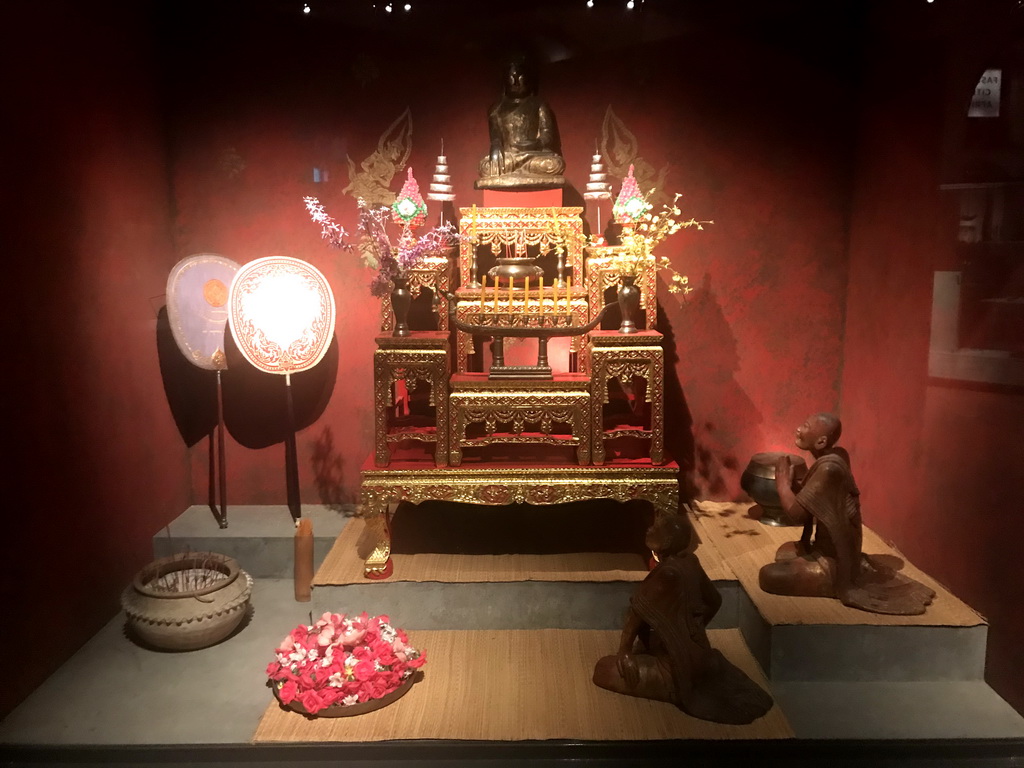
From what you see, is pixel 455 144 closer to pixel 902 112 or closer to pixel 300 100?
pixel 300 100

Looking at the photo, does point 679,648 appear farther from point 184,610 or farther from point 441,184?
point 441,184

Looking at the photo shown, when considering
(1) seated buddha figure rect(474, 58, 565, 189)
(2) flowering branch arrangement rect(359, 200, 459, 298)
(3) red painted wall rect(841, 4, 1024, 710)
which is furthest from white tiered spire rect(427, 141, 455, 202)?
(3) red painted wall rect(841, 4, 1024, 710)

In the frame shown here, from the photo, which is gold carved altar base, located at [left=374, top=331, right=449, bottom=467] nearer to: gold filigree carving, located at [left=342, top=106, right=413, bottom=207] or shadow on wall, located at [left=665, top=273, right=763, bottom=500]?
gold filigree carving, located at [left=342, top=106, right=413, bottom=207]

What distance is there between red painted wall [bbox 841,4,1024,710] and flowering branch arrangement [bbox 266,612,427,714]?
2.29 meters

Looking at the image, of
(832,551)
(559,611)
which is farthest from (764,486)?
(559,611)

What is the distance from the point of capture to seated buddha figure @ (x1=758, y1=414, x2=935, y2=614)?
3701 mm

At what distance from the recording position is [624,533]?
4.58m

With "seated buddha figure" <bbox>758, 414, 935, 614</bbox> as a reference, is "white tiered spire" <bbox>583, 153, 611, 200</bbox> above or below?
above

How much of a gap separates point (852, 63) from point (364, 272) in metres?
2.79

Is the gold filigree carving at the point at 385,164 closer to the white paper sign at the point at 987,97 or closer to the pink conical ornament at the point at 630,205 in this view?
the pink conical ornament at the point at 630,205

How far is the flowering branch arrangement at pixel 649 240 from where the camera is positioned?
4.14m

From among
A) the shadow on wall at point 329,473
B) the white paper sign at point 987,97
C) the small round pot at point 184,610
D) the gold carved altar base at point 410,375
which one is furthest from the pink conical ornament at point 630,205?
the small round pot at point 184,610

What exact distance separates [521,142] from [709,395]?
173 cm

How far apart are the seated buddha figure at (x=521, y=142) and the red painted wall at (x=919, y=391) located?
1.61 meters
